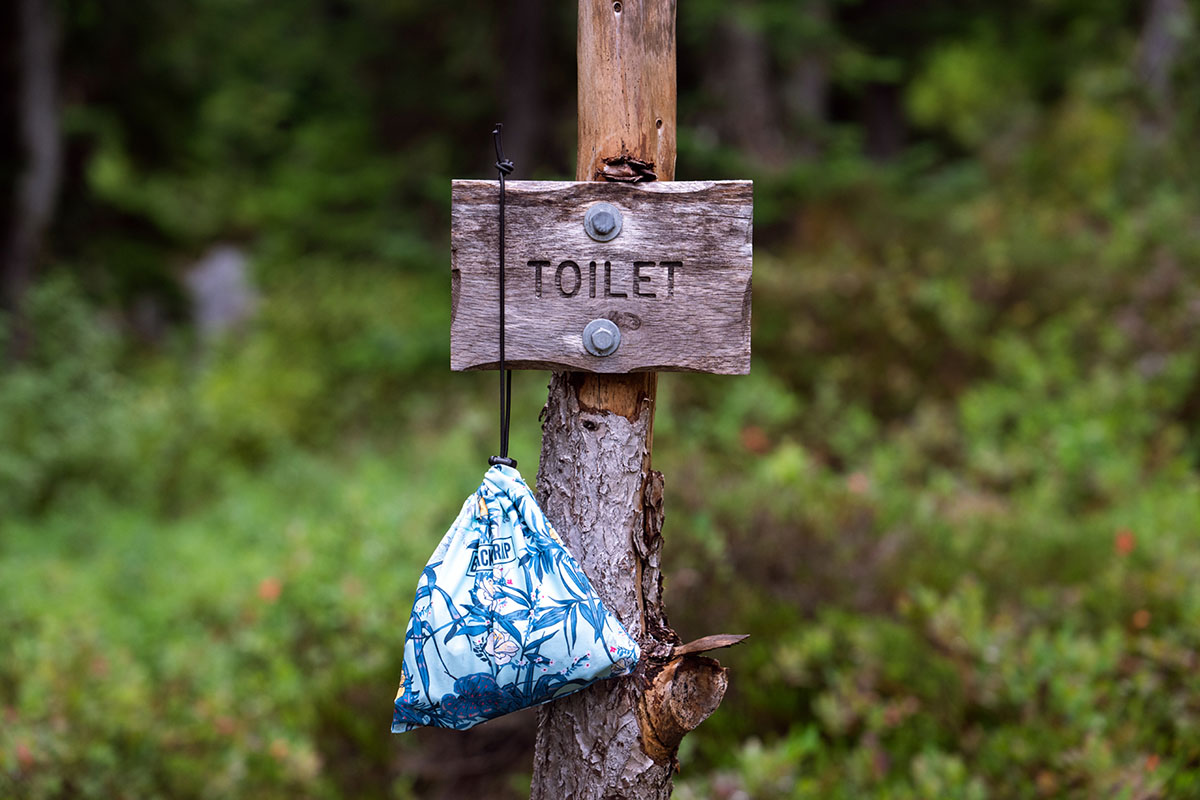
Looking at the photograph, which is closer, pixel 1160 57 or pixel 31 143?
pixel 31 143

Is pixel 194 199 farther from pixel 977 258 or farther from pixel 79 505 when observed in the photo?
pixel 977 258

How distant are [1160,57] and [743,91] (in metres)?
4.63

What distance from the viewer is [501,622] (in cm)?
174

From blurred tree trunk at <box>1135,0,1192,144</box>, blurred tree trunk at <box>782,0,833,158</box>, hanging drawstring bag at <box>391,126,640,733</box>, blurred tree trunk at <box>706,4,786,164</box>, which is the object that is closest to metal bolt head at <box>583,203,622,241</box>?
hanging drawstring bag at <box>391,126,640,733</box>

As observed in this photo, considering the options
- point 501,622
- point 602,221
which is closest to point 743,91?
point 602,221

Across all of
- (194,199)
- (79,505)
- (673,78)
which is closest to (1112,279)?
(673,78)

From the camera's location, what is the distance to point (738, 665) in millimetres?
3570

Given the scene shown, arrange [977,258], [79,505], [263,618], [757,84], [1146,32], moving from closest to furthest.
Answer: [263,618] < [79,505] < [977,258] < [757,84] < [1146,32]

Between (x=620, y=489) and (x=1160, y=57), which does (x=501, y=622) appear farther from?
(x=1160, y=57)

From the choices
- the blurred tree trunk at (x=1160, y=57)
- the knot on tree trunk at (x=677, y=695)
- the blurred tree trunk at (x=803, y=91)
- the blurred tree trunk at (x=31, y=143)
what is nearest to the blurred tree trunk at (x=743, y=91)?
the blurred tree trunk at (x=803, y=91)

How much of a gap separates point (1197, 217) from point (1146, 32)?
3765mm

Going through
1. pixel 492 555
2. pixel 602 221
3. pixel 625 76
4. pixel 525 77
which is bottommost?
pixel 492 555

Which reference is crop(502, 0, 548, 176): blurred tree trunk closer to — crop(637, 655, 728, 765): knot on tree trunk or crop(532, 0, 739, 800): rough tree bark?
crop(532, 0, 739, 800): rough tree bark

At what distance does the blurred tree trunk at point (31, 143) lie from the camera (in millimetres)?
7844
